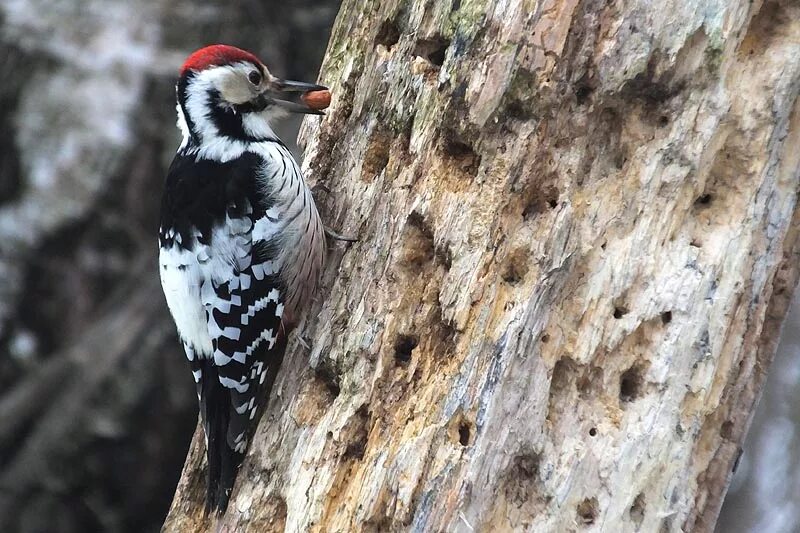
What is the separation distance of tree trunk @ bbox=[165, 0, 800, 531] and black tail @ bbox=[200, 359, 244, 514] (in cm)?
26

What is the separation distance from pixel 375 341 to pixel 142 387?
93.6 inches

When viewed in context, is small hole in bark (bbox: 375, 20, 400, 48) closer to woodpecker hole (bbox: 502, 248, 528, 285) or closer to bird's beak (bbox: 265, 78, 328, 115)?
bird's beak (bbox: 265, 78, 328, 115)

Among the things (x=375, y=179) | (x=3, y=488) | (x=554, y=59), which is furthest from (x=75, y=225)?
(x=554, y=59)

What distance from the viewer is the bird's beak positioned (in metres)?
2.62

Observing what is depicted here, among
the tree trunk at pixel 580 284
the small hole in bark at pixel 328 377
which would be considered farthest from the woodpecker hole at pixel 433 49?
the small hole in bark at pixel 328 377

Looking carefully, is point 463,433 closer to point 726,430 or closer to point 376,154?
point 726,430

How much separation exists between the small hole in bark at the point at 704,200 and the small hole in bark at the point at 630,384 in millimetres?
463

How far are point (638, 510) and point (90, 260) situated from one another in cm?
328

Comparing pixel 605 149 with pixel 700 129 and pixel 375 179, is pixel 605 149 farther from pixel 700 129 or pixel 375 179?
pixel 375 179

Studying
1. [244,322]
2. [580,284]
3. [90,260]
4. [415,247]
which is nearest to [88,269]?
[90,260]

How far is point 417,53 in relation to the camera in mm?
2371

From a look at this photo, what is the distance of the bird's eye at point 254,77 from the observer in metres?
2.74

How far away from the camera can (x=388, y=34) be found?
2.50 metres

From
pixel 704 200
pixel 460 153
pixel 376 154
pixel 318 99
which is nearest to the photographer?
pixel 704 200
